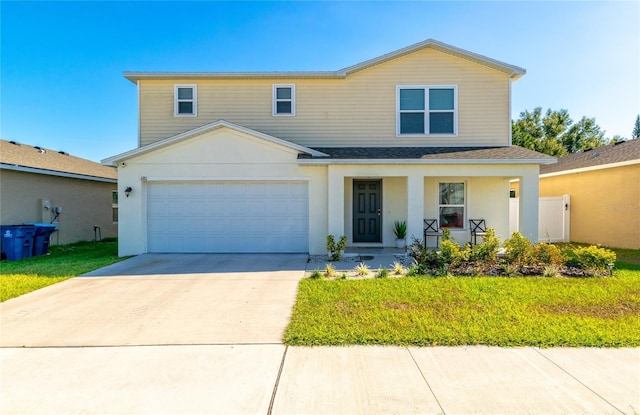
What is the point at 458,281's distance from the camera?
6.50 meters

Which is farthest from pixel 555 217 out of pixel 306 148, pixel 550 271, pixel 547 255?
pixel 306 148

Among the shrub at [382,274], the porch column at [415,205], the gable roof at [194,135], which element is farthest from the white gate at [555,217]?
the gable roof at [194,135]

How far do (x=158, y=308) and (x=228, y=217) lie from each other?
16.8 ft

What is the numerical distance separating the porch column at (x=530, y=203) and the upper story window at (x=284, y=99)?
794 centimetres

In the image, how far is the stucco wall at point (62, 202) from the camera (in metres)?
11.0

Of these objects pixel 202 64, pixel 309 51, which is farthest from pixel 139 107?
pixel 309 51

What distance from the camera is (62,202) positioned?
13047 mm

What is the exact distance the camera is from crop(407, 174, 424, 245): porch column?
31.4ft

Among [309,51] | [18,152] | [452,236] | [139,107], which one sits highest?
[309,51]

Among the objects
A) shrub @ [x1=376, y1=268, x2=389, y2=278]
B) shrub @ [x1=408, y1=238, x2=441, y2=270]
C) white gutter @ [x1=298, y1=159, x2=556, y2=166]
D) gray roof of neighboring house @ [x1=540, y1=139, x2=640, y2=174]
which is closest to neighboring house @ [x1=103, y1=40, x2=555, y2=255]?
white gutter @ [x1=298, y1=159, x2=556, y2=166]

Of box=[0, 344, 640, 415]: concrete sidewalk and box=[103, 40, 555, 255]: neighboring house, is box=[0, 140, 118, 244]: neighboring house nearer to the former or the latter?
box=[103, 40, 555, 255]: neighboring house

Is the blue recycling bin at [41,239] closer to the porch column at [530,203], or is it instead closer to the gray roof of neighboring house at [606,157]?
the porch column at [530,203]

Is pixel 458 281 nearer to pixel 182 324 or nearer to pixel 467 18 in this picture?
pixel 182 324

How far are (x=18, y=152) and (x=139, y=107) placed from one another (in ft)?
19.7
